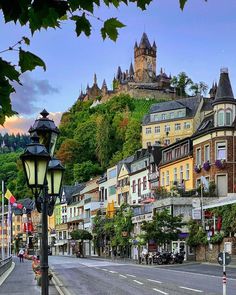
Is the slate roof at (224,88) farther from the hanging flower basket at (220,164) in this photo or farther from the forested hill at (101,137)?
the forested hill at (101,137)

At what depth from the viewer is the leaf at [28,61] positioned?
4164 millimetres

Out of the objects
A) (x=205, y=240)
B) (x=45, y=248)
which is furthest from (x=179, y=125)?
(x=45, y=248)

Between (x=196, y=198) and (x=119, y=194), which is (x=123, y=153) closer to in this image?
(x=119, y=194)

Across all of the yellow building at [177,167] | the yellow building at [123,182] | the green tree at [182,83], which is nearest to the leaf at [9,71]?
the yellow building at [177,167]

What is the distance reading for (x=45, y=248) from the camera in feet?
37.4

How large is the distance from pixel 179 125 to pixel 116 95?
222 feet

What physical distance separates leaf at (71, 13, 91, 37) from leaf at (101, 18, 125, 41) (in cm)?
12

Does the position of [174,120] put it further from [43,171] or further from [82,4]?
[82,4]

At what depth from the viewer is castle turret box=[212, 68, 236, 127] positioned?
215 ft

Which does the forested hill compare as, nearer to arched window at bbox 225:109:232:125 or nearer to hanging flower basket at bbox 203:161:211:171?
hanging flower basket at bbox 203:161:211:171

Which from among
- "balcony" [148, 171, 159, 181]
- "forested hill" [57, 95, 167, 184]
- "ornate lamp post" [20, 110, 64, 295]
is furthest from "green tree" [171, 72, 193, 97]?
"ornate lamp post" [20, 110, 64, 295]

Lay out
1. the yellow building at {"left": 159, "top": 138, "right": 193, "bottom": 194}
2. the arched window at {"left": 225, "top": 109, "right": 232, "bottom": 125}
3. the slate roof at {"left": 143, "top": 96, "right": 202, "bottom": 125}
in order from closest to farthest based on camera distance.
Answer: the arched window at {"left": 225, "top": 109, "right": 232, "bottom": 125} → the yellow building at {"left": 159, "top": 138, "right": 193, "bottom": 194} → the slate roof at {"left": 143, "top": 96, "right": 202, "bottom": 125}

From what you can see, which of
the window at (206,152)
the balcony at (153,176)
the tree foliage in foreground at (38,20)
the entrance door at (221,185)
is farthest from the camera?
the balcony at (153,176)

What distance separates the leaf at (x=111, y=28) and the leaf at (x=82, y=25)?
0.39 ft
